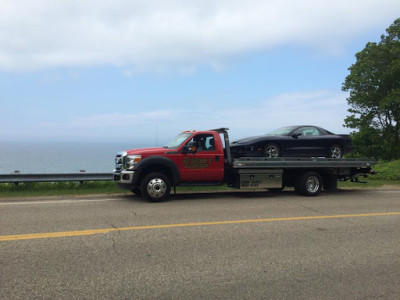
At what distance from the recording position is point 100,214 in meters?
7.61

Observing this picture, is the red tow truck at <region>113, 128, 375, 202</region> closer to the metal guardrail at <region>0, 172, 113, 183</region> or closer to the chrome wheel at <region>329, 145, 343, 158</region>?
the chrome wheel at <region>329, 145, 343, 158</region>

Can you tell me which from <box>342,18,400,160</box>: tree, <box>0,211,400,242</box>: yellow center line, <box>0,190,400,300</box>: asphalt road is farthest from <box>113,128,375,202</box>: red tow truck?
<box>342,18,400,160</box>: tree

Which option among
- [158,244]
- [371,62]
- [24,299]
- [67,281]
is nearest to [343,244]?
[158,244]

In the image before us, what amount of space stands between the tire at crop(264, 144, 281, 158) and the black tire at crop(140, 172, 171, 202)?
3376 mm

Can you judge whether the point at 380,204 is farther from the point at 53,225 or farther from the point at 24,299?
the point at 24,299

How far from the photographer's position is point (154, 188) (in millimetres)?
9453

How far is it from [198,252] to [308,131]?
7.69 m

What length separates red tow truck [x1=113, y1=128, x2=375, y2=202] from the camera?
959cm

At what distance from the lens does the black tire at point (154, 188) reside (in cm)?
943

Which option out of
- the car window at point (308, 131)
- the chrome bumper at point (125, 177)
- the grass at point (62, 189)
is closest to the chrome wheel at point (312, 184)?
the car window at point (308, 131)

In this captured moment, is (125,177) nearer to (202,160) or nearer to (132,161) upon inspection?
(132,161)

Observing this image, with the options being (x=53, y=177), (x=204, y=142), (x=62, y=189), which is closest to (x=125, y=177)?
(x=204, y=142)

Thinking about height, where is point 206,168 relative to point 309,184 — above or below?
above

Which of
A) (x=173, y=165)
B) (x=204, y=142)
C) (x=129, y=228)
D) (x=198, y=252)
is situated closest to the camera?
(x=198, y=252)
